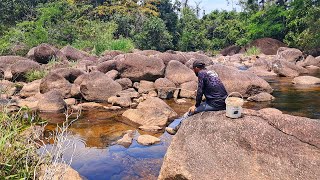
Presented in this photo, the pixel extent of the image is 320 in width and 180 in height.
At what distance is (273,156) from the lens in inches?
176

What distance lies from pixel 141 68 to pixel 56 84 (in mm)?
3923

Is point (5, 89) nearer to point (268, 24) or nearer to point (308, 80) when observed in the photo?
point (308, 80)

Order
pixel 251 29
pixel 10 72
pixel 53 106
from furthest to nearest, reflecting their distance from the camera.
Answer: pixel 251 29
pixel 10 72
pixel 53 106

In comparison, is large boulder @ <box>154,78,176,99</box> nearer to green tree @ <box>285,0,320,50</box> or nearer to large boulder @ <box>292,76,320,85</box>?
large boulder @ <box>292,76,320,85</box>

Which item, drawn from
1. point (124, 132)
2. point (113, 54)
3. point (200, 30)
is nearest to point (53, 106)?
point (124, 132)

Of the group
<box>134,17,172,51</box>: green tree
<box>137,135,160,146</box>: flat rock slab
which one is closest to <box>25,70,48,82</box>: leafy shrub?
<box>137,135,160,146</box>: flat rock slab

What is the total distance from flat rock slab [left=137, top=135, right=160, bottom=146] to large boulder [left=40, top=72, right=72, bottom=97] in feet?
20.0

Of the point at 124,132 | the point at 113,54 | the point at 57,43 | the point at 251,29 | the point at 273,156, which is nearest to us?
the point at 273,156

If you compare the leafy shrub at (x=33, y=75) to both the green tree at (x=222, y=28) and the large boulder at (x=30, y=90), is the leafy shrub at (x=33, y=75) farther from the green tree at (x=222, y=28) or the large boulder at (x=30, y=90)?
the green tree at (x=222, y=28)

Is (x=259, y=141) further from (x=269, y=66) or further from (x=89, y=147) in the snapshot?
(x=269, y=66)

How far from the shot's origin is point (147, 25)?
30.6m

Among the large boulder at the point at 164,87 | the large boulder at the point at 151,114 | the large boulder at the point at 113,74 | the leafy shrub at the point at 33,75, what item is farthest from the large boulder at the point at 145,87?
the leafy shrub at the point at 33,75

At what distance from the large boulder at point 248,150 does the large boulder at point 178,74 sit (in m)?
8.86

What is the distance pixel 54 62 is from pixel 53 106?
23.0ft
